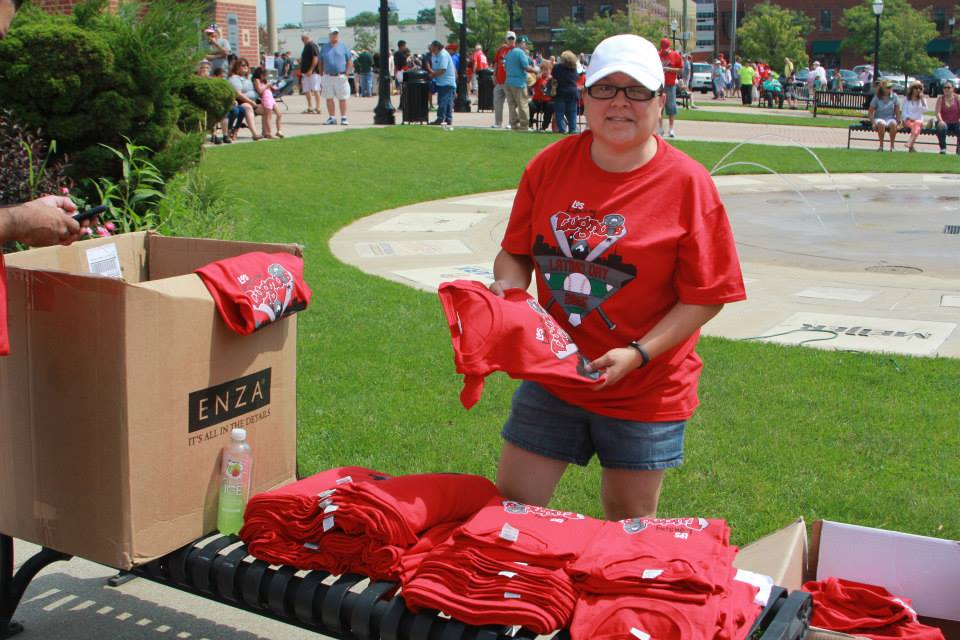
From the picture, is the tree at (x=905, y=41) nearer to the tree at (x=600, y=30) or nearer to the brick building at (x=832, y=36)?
the tree at (x=600, y=30)

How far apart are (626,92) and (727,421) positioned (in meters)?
3.03

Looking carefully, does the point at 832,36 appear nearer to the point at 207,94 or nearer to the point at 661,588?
the point at 207,94

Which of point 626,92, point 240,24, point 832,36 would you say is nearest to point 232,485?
point 626,92

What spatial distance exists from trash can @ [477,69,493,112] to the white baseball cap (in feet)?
90.7

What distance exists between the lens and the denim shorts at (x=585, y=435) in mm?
2930

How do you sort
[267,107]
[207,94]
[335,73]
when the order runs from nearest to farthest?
[207,94] < [267,107] < [335,73]

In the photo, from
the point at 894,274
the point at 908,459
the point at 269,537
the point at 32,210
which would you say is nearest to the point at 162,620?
the point at 269,537

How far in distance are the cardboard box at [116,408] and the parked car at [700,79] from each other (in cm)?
5821

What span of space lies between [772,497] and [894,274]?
5.94 meters

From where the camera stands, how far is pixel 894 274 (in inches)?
383

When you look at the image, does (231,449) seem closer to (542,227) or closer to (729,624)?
(542,227)

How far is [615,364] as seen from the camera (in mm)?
2738

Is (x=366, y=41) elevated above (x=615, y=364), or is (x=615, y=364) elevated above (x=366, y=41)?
(x=366, y=41)

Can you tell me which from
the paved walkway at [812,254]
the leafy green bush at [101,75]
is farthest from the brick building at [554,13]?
the leafy green bush at [101,75]
